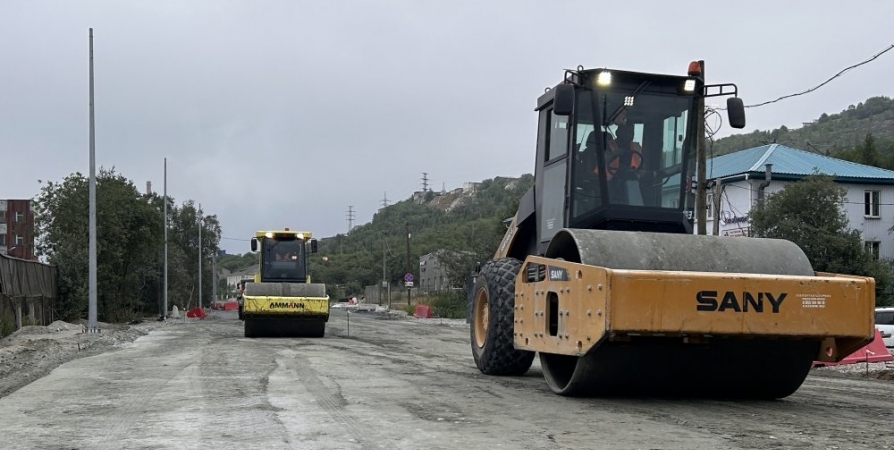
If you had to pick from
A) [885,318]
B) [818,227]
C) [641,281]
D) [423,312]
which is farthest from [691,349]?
[423,312]

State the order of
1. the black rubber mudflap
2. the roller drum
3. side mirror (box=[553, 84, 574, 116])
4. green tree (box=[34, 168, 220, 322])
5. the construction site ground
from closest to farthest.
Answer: the construction site ground < the roller drum < side mirror (box=[553, 84, 574, 116]) < the black rubber mudflap < green tree (box=[34, 168, 220, 322])

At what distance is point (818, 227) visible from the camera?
104ft

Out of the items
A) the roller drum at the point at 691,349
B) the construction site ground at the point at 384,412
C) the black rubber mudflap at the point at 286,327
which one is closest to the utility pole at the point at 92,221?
the black rubber mudflap at the point at 286,327

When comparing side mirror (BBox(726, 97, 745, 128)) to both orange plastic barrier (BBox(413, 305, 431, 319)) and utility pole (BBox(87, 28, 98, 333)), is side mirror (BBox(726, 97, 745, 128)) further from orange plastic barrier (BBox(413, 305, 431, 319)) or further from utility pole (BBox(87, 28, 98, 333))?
orange plastic barrier (BBox(413, 305, 431, 319))

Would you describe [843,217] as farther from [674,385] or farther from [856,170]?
[674,385]

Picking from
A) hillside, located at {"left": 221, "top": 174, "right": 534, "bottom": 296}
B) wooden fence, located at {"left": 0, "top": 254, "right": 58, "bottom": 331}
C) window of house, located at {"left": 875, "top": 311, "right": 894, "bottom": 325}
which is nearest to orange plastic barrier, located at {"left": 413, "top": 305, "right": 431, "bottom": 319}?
wooden fence, located at {"left": 0, "top": 254, "right": 58, "bottom": 331}

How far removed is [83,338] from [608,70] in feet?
58.5

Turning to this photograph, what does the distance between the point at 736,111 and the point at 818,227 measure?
23.3 metres

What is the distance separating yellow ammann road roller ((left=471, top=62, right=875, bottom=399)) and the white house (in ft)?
104

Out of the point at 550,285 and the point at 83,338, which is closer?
the point at 550,285

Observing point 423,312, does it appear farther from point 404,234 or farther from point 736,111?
point 404,234

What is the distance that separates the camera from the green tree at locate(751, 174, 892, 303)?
102 ft

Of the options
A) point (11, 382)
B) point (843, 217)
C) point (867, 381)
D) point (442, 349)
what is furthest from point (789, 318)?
point (843, 217)

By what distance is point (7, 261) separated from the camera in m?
26.6
